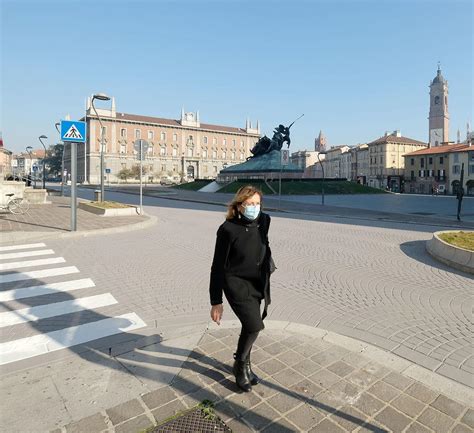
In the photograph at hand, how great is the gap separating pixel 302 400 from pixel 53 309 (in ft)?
12.2

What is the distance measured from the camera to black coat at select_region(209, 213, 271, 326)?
2.87 metres

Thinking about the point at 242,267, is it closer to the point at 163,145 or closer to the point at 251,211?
the point at 251,211

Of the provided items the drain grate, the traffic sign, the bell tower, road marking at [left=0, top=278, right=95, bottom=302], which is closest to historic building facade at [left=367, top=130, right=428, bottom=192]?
the bell tower

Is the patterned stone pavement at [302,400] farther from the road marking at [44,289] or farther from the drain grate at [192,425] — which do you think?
the road marking at [44,289]

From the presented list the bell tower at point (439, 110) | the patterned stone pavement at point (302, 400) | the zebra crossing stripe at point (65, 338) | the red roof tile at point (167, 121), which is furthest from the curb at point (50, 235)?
the bell tower at point (439, 110)

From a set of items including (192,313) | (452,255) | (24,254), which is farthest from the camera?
(24,254)

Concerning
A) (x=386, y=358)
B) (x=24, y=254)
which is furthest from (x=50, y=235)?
(x=386, y=358)

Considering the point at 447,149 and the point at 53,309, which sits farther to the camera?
the point at 447,149

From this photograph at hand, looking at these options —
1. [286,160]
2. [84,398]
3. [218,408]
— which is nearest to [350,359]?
[218,408]

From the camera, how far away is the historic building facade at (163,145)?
329ft

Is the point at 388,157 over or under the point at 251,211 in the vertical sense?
over

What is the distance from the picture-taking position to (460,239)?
8.91m

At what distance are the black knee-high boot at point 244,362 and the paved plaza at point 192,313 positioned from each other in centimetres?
18

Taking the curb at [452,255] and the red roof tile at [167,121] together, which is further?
the red roof tile at [167,121]
